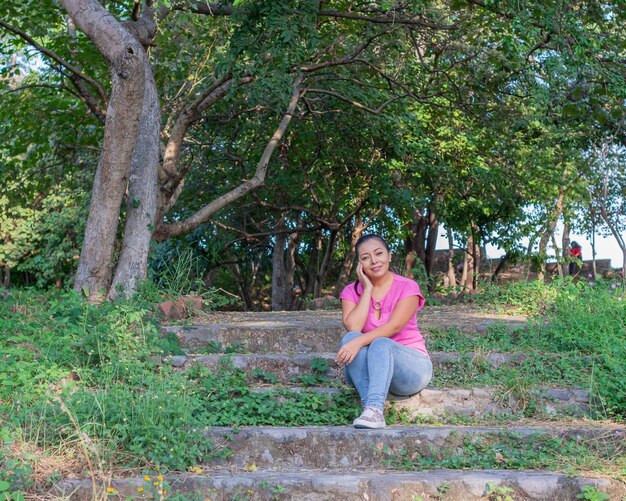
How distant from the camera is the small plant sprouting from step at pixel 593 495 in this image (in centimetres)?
383

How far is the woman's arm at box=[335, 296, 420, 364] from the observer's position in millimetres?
4863

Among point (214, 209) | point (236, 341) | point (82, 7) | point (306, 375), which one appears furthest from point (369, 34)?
point (306, 375)

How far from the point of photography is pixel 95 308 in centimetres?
666

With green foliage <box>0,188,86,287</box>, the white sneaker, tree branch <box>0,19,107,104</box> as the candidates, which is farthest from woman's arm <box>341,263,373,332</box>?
green foliage <box>0,188,86,287</box>

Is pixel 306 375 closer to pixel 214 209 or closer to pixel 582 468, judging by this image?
pixel 582 468

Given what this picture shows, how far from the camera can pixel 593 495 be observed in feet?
12.6

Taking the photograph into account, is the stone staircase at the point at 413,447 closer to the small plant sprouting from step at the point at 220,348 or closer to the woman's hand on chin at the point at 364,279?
the small plant sprouting from step at the point at 220,348

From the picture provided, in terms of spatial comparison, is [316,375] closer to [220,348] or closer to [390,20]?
[220,348]

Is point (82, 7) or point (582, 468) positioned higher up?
point (82, 7)

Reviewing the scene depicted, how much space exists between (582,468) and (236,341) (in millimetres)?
3458

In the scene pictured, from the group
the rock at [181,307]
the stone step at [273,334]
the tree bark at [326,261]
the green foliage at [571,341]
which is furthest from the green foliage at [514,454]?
the tree bark at [326,261]

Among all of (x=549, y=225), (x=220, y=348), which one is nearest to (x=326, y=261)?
(x=549, y=225)

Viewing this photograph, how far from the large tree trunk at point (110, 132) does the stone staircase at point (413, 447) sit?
2065 millimetres

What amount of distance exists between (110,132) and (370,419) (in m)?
4.45
